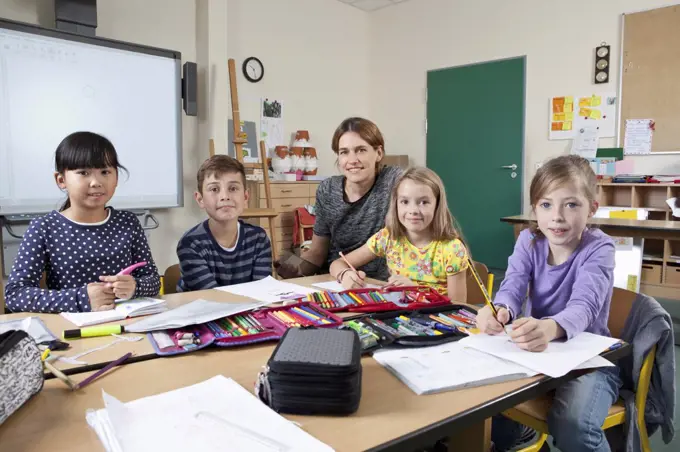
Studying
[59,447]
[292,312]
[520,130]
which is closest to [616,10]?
[520,130]

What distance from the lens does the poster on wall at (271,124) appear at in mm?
5070

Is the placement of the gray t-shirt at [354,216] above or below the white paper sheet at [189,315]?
above

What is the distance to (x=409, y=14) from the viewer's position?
5.73 m

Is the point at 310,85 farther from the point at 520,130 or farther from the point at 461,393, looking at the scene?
the point at 461,393

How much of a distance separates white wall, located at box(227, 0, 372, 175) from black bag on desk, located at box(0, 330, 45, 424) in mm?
4334

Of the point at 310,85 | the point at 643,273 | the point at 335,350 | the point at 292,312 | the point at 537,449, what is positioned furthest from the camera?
the point at 310,85

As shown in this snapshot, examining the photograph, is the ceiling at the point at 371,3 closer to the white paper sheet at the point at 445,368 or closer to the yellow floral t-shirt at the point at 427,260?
the yellow floral t-shirt at the point at 427,260

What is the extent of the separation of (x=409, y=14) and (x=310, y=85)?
1.42 metres

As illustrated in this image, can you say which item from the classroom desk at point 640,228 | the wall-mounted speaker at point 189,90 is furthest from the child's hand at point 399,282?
the wall-mounted speaker at point 189,90

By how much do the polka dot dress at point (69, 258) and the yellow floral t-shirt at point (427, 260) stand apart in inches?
30.0

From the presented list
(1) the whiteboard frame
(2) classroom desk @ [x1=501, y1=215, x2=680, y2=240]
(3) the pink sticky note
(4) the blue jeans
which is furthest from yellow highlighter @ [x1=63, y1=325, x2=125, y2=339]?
(3) the pink sticky note

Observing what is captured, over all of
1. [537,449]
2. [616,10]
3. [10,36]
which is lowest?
[537,449]

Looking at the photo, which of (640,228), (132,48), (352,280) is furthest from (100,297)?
(132,48)

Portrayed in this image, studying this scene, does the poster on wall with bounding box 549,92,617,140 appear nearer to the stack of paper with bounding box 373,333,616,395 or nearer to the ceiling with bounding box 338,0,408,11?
the ceiling with bounding box 338,0,408,11
